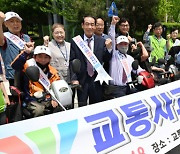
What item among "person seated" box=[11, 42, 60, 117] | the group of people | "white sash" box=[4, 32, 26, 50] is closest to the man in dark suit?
the group of people

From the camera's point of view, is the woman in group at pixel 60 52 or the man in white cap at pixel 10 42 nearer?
the man in white cap at pixel 10 42

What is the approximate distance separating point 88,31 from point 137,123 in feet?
5.24

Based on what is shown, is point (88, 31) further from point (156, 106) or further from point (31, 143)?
point (31, 143)

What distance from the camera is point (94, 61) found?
3729 mm

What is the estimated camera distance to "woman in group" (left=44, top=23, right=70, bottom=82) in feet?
13.3

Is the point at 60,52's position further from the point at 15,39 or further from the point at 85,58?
the point at 15,39

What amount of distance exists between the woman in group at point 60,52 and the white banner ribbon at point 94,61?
385 millimetres

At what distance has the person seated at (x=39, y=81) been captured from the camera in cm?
311

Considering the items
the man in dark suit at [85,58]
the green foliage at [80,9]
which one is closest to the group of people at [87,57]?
the man in dark suit at [85,58]

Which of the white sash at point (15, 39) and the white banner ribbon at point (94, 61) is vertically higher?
the white sash at point (15, 39)

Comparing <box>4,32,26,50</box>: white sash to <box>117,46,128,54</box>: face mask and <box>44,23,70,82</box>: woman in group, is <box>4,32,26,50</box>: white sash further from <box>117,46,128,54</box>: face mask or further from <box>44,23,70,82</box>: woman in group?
<box>117,46,128,54</box>: face mask

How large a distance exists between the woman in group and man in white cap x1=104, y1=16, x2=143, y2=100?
69 centimetres

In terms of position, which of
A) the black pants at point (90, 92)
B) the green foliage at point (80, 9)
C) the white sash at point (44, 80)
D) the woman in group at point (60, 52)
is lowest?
the black pants at point (90, 92)

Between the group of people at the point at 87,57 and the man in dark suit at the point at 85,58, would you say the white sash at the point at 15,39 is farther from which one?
the man in dark suit at the point at 85,58
